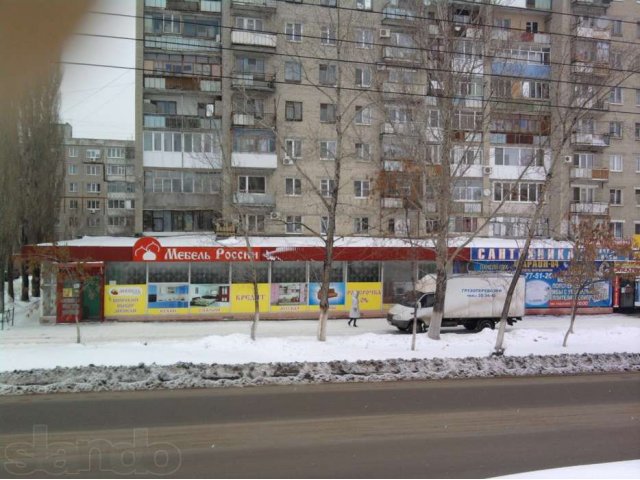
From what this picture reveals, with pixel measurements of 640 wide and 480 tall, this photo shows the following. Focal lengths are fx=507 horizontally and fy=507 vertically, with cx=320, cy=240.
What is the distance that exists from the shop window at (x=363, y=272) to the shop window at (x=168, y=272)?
7461mm

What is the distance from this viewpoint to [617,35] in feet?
110

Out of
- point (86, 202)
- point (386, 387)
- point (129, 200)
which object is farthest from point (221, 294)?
point (86, 202)

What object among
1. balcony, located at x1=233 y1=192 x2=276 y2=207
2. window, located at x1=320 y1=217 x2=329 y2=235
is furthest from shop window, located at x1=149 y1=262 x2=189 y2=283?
window, located at x1=320 y1=217 x2=329 y2=235

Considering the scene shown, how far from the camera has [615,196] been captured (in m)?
35.6

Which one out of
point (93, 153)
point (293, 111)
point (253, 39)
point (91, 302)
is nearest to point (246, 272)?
point (91, 302)

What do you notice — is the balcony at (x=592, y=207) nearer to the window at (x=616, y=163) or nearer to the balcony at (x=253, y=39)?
the window at (x=616, y=163)

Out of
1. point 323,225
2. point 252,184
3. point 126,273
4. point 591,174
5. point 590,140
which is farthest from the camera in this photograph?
point 591,174

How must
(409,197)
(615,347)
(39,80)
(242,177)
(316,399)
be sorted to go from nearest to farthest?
1. (39,80)
2. (316,399)
3. (615,347)
4. (409,197)
5. (242,177)

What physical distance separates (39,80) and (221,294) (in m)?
20.9

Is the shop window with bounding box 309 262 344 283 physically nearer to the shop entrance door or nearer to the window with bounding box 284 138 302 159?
the window with bounding box 284 138 302 159

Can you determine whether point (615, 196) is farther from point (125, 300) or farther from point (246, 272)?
point (125, 300)

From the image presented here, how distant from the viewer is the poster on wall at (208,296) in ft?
73.4

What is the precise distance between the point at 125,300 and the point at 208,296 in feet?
11.3

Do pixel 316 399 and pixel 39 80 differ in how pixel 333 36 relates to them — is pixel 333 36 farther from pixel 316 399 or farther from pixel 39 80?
pixel 39 80
